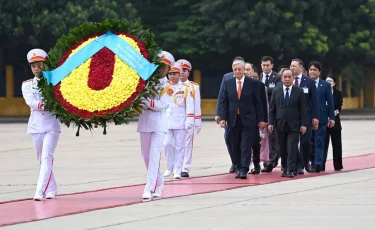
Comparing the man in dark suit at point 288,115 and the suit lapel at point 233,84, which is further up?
the suit lapel at point 233,84

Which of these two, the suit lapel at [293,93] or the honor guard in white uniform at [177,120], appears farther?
the honor guard in white uniform at [177,120]

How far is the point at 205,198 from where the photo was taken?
1331cm

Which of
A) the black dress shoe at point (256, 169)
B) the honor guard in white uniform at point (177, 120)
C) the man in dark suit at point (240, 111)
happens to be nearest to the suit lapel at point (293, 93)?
the man in dark suit at point (240, 111)

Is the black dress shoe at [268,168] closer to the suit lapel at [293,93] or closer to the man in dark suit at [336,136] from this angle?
the man in dark suit at [336,136]

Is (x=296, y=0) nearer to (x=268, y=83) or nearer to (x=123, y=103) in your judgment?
(x=268, y=83)

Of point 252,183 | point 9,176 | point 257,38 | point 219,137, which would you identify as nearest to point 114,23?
point 252,183

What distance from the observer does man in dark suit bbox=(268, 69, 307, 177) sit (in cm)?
1680

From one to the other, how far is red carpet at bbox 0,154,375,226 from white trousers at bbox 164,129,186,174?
1.93 feet

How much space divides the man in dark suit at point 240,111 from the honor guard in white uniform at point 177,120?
28.4 inches

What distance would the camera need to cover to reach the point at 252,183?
15.4 m

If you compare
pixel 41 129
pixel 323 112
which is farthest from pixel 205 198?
pixel 323 112

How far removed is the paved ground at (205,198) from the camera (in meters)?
10.9

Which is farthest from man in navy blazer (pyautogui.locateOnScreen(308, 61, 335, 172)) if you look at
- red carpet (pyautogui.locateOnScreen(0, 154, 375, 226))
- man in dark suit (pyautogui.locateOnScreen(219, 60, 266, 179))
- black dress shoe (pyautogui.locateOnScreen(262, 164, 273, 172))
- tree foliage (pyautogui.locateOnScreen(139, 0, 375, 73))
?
tree foliage (pyautogui.locateOnScreen(139, 0, 375, 73))

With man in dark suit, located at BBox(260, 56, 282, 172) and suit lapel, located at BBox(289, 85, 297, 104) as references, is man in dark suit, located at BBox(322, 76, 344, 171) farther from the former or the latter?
suit lapel, located at BBox(289, 85, 297, 104)
